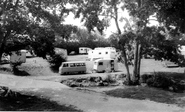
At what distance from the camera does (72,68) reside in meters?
25.3

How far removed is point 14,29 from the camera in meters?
8.50

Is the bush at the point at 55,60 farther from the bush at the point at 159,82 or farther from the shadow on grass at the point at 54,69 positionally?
the bush at the point at 159,82

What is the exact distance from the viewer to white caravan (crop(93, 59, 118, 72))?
84.2ft

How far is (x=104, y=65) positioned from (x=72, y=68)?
13.5 feet

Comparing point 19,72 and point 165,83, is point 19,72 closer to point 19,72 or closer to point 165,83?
point 19,72

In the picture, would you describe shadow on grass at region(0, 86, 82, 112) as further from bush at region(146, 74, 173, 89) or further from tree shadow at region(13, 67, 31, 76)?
tree shadow at region(13, 67, 31, 76)

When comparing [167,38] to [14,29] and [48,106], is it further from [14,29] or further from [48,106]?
[14,29]

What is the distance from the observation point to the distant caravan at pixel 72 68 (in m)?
25.0

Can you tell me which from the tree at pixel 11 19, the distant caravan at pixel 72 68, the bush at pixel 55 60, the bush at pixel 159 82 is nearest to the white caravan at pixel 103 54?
the bush at pixel 55 60

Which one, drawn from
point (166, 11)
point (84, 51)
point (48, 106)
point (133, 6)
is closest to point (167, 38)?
point (133, 6)

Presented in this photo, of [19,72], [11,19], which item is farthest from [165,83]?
[19,72]

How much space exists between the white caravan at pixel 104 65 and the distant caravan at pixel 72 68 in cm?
169

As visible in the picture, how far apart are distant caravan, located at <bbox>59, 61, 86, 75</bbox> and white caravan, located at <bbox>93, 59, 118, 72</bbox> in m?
1.69

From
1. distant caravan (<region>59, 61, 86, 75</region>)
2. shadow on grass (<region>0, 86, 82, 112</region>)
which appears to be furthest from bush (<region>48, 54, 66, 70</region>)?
shadow on grass (<region>0, 86, 82, 112</region>)
